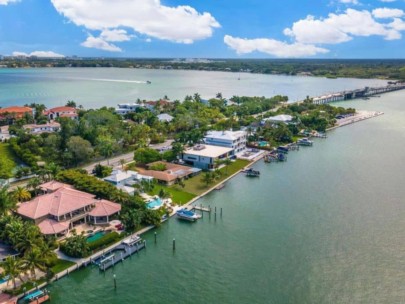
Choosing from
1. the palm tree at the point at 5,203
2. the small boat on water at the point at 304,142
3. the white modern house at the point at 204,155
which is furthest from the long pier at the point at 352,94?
the palm tree at the point at 5,203

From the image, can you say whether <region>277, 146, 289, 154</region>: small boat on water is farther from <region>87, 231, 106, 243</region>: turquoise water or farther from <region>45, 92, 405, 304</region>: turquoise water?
<region>87, 231, 106, 243</region>: turquoise water

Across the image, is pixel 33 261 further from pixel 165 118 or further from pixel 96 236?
pixel 165 118

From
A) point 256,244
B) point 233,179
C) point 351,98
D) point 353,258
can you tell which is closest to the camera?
point 353,258

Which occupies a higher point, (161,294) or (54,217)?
(54,217)

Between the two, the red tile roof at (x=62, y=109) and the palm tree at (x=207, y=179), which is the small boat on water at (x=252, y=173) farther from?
the red tile roof at (x=62, y=109)

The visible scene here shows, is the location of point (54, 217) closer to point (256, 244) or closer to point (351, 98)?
point (256, 244)

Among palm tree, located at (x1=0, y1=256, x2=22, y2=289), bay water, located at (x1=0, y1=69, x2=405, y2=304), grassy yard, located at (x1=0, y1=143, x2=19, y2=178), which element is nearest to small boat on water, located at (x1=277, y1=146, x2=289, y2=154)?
bay water, located at (x1=0, y1=69, x2=405, y2=304)

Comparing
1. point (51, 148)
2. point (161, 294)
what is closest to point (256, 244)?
point (161, 294)
